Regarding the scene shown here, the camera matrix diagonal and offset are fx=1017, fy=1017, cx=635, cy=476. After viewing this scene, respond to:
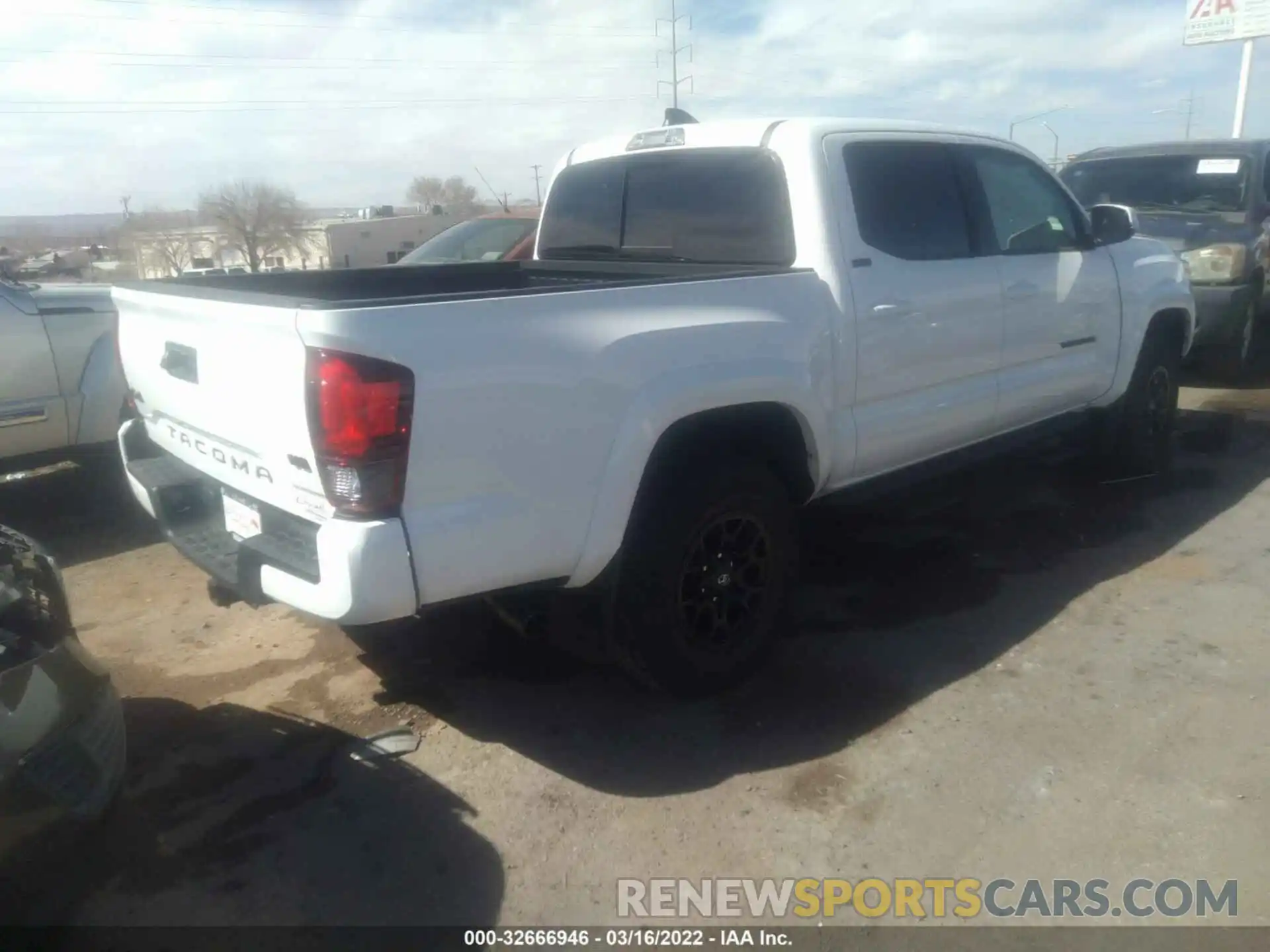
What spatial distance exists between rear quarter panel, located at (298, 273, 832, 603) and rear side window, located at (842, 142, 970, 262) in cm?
79

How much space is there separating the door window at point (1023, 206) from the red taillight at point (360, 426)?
3.10 m

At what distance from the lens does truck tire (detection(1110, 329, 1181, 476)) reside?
224 inches

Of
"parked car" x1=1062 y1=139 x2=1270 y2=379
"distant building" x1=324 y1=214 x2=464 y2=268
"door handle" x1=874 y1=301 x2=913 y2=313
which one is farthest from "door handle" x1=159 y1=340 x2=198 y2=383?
"distant building" x1=324 y1=214 x2=464 y2=268

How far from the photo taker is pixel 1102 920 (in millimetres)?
2568

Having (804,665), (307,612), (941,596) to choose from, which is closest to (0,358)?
(307,612)

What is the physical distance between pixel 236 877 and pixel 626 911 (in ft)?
3.53

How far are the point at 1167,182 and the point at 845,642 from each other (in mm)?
6773

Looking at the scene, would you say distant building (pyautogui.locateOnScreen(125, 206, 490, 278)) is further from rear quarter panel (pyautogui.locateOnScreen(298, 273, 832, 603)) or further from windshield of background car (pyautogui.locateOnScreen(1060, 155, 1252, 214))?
rear quarter panel (pyautogui.locateOnScreen(298, 273, 832, 603))

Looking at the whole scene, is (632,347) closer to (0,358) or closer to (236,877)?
(236,877)

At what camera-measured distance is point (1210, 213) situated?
8383 mm

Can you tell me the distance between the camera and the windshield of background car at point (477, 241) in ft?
29.8

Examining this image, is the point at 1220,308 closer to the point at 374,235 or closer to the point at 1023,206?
the point at 1023,206

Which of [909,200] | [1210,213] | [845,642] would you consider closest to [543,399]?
[845,642]

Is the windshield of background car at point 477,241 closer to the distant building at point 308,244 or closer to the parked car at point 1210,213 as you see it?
the parked car at point 1210,213
